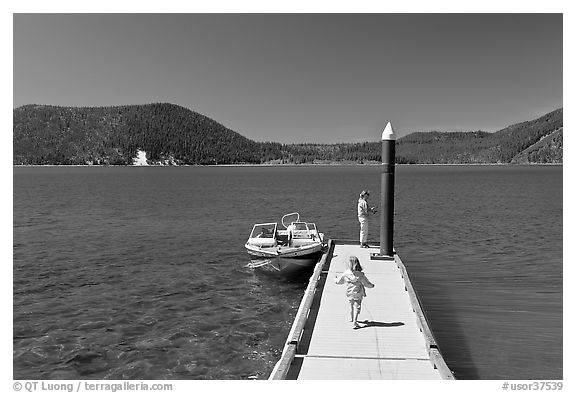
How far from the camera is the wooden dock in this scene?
8.69 meters

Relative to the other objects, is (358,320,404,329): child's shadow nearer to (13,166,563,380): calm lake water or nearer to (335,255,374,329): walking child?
(335,255,374,329): walking child

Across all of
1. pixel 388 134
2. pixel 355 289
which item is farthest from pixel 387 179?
pixel 355 289

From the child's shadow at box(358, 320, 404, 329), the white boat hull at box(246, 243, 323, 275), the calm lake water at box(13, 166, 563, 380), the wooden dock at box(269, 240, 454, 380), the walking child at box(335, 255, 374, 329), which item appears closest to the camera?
the wooden dock at box(269, 240, 454, 380)

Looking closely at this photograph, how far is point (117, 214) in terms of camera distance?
1889 inches

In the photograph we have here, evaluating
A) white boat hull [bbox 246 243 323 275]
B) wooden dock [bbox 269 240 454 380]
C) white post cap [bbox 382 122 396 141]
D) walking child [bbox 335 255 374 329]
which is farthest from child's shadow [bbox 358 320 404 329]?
white boat hull [bbox 246 243 323 275]

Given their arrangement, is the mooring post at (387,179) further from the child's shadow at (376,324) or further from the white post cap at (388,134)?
the child's shadow at (376,324)

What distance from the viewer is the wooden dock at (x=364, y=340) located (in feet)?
28.5

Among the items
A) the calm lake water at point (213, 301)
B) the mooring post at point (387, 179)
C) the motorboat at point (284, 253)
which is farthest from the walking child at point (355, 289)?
the motorboat at point (284, 253)

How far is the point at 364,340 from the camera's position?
397 inches

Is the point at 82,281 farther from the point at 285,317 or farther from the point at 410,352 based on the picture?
the point at 410,352

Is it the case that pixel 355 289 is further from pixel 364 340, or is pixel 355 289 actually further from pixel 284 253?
pixel 284 253

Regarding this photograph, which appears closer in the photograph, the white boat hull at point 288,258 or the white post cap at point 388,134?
the white post cap at point 388,134
